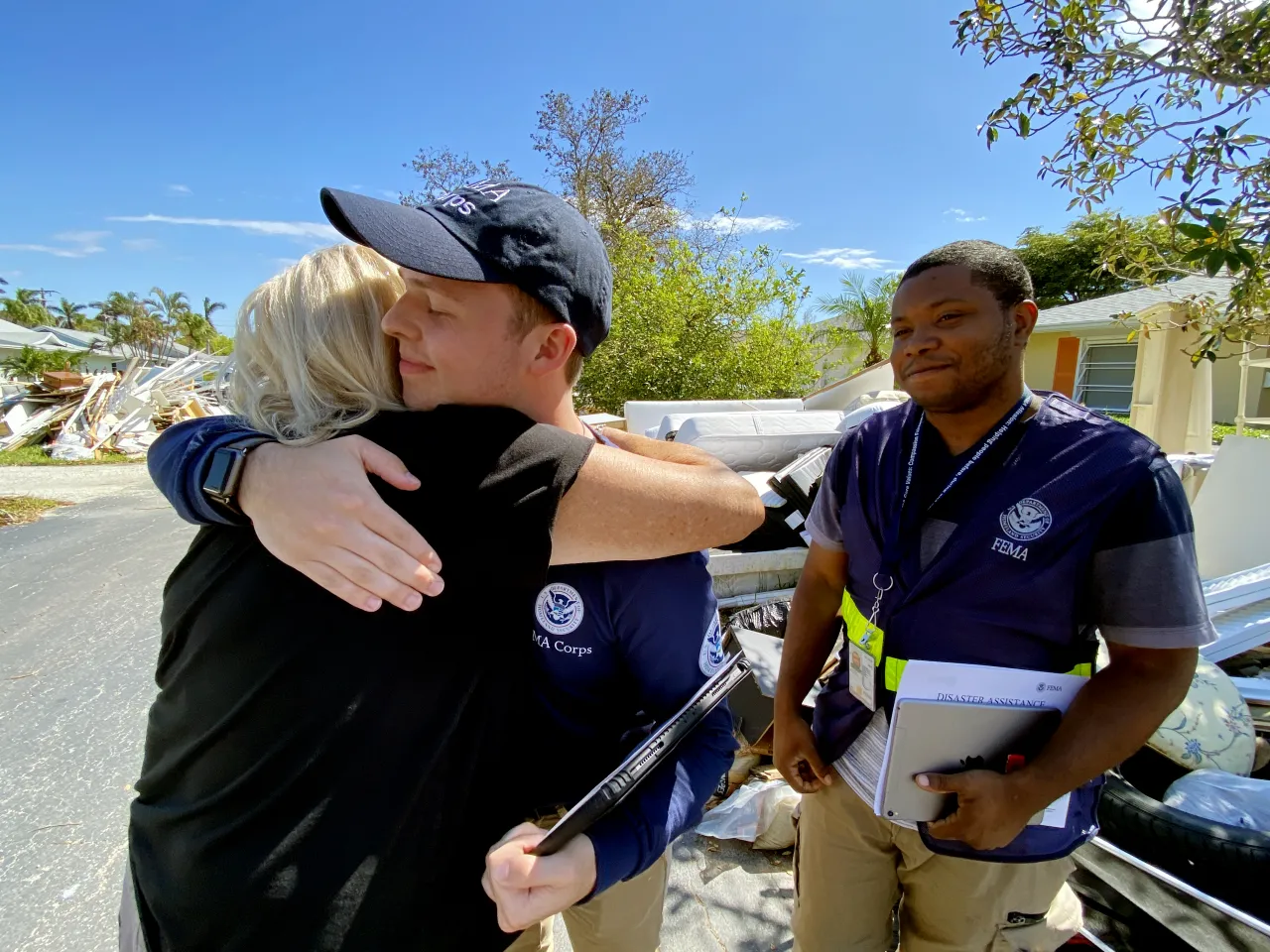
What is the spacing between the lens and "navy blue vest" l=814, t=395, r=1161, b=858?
1.42 metres

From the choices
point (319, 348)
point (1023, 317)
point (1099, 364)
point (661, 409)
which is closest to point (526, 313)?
point (319, 348)

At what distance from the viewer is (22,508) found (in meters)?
8.41

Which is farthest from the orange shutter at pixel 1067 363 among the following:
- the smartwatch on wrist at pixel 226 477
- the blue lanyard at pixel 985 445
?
the smartwatch on wrist at pixel 226 477

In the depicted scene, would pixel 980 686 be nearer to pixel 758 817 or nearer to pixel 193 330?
pixel 758 817

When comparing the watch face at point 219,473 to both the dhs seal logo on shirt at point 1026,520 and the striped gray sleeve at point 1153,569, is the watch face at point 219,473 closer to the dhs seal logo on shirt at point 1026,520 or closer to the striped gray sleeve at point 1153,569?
the dhs seal logo on shirt at point 1026,520

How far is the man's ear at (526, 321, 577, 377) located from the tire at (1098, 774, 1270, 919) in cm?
257

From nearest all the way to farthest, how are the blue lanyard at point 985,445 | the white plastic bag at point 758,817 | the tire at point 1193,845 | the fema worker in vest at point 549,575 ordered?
1. the fema worker in vest at point 549,575
2. the blue lanyard at point 985,445
3. the tire at point 1193,845
4. the white plastic bag at point 758,817

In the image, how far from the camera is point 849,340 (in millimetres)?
13914

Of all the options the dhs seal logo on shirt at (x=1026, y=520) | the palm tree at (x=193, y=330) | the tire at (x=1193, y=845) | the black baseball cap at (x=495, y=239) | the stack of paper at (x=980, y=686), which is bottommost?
the tire at (x=1193, y=845)

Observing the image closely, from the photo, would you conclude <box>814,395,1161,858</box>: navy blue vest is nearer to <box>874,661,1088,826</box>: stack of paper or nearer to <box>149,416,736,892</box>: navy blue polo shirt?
<box>874,661,1088,826</box>: stack of paper

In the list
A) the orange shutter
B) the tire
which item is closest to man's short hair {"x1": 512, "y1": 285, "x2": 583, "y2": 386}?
the tire

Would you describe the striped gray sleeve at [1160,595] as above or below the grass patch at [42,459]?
above

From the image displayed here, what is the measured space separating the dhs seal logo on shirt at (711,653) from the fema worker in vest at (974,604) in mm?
563

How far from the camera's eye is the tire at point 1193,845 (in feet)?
6.46
